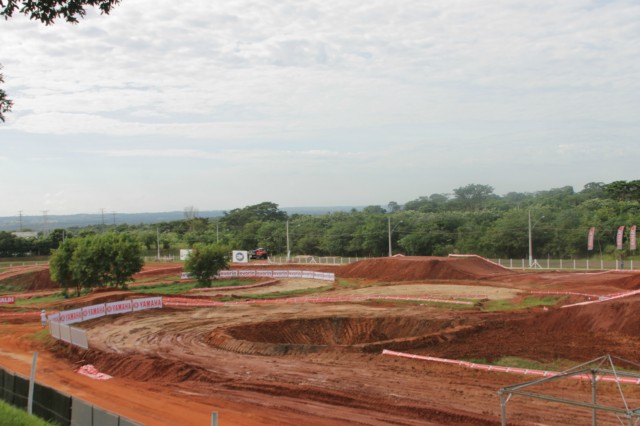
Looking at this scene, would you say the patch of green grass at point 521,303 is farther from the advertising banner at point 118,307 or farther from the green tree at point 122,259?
the green tree at point 122,259

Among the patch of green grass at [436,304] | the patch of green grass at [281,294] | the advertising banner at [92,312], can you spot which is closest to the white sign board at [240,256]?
the patch of green grass at [281,294]

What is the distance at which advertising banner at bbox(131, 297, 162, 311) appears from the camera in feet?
143

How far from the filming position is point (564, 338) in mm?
30875

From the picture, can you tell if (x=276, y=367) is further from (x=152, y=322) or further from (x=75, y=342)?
(x=152, y=322)

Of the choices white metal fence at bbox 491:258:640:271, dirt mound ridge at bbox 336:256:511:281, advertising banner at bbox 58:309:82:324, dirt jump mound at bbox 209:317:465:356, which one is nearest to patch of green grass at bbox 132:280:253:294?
dirt mound ridge at bbox 336:256:511:281

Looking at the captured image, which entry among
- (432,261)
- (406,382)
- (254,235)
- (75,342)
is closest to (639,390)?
(406,382)

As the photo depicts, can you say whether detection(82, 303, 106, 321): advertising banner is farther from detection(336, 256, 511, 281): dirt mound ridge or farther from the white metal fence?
the white metal fence

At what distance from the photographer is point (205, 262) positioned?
210ft

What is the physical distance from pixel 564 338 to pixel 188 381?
61.2 feet

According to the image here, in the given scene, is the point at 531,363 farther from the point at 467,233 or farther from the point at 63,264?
the point at 467,233

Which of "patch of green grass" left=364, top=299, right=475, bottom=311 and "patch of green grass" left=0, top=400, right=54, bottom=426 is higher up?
"patch of green grass" left=0, top=400, right=54, bottom=426

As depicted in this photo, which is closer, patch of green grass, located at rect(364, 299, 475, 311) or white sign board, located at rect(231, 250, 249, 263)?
patch of green grass, located at rect(364, 299, 475, 311)

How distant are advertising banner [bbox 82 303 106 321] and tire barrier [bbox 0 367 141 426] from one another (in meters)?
21.9

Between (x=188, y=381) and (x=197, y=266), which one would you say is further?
(x=197, y=266)
